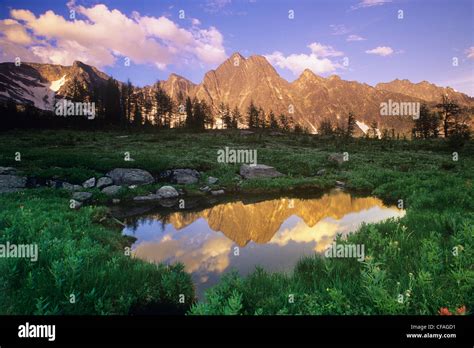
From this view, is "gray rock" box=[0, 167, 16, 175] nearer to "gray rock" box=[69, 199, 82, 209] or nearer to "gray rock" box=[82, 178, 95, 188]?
"gray rock" box=[82, 178, 95, 188]

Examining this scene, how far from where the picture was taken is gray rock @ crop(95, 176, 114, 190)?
17159 mm

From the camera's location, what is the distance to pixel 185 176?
2070cm

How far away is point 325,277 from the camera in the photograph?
489cm

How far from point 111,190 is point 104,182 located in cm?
189

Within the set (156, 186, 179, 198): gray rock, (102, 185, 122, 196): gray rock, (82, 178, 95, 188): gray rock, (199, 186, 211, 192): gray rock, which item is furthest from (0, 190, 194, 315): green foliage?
(199, 186, 211, 192): gray rock

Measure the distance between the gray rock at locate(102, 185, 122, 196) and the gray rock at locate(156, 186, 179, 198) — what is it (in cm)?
219

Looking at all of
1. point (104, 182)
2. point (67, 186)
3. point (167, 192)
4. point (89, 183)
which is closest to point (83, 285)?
point (167, 192)

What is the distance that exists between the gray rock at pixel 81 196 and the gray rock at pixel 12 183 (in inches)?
116

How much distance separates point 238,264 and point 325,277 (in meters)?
2.46

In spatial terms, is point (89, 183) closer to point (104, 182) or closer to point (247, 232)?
point (104, 182)

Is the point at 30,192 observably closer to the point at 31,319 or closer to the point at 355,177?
the point at 31,319

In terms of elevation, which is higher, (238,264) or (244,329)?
(244,329)

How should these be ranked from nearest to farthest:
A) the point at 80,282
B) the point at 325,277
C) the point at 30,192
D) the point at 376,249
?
the point at 80,282
the point at 325,277
the point at 376,249
the point at 30,192

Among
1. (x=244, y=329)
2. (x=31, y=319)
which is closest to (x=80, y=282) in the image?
(x=31, y=319)
